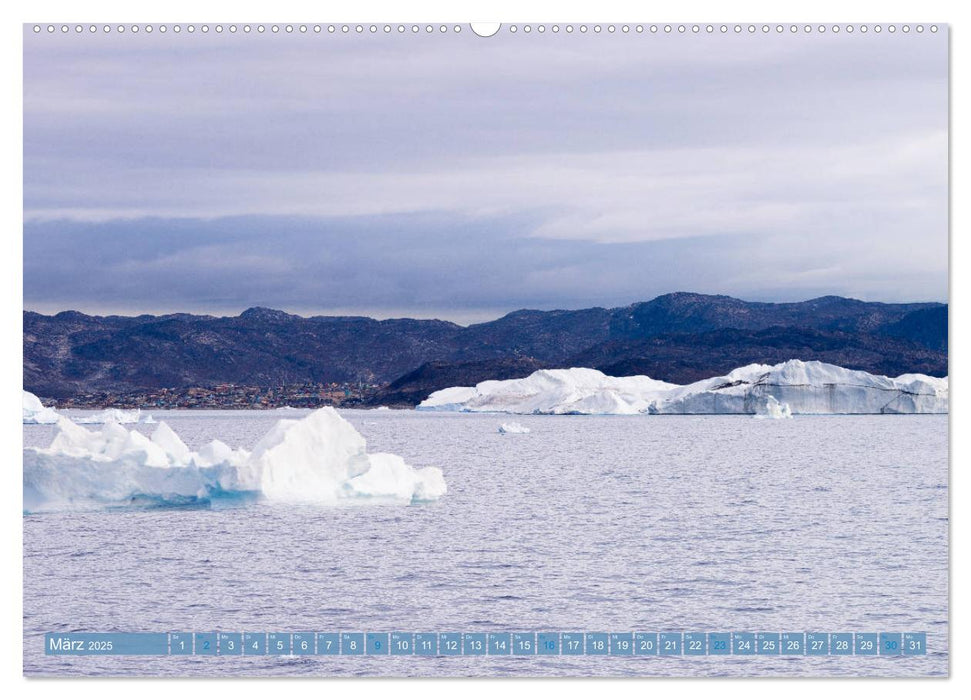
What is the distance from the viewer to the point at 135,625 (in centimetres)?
1116

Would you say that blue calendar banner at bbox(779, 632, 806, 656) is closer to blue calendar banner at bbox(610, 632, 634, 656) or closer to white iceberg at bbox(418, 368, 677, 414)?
blue calendar banner at bbox(610, 632, 634, 656)

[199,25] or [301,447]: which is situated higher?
[199,25]

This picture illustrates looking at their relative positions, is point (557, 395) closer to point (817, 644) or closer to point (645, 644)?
point (817, 644)

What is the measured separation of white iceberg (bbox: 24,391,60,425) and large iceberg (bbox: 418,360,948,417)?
3418 cm

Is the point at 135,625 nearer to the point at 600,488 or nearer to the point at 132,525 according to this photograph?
the point at 132,525

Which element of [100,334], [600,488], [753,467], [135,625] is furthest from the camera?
[753,467]

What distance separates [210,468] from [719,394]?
57469 mm

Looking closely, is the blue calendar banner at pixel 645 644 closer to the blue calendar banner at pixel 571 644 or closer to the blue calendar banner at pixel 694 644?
the blue calendar banner at pixel 694 644

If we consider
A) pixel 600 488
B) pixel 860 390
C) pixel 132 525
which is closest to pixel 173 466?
pixel 132 525

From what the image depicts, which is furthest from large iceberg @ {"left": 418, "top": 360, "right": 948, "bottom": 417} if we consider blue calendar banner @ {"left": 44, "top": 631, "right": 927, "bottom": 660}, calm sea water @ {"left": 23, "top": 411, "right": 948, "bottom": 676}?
blue calendar banner @ {"left": 44, "top": 631, "right": 927, "bottom": 660}

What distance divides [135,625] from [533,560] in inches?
216

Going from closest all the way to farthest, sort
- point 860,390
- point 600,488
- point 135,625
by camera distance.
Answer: point 135,625 → point 600,488 → point 860,390

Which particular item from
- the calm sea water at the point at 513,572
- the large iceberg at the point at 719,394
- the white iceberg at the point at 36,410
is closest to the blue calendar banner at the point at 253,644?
the calm sea water at the point at 513,572

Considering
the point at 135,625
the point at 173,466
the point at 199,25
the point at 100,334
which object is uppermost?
the point at 199,25
